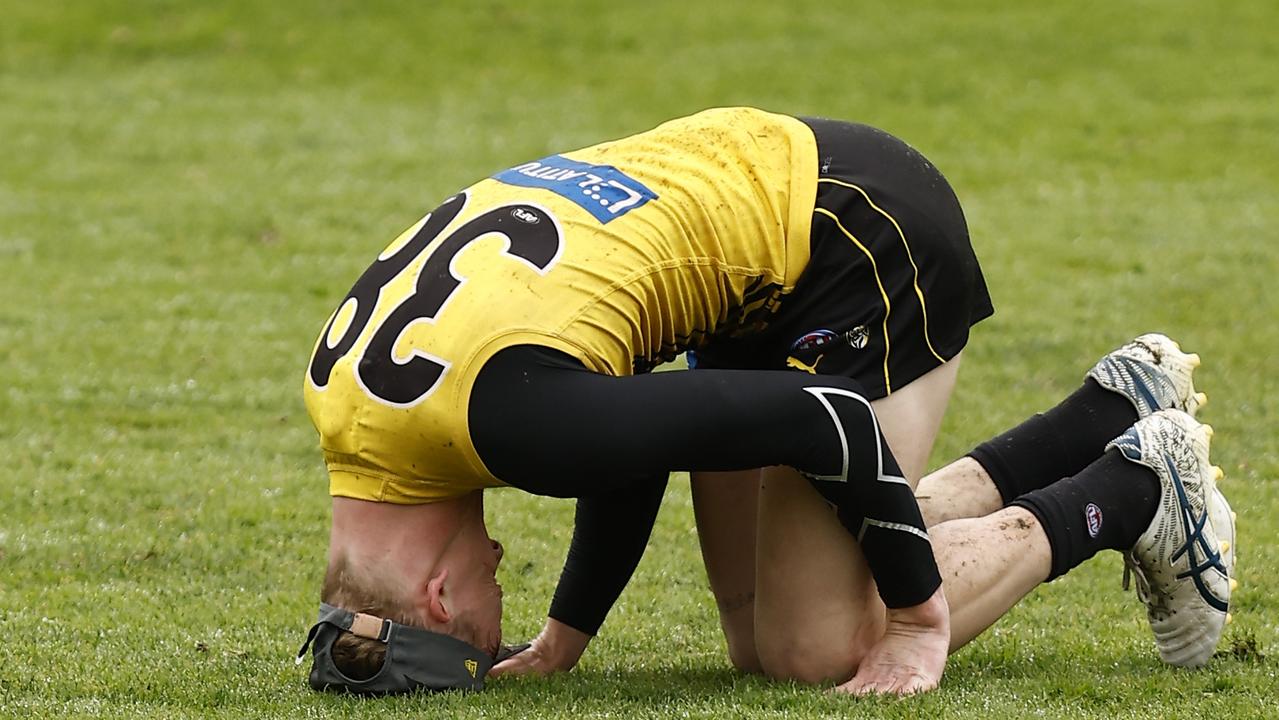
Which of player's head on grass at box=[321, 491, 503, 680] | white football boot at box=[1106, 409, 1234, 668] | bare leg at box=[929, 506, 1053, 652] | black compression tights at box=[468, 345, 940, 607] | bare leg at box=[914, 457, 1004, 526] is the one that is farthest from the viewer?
bare leg at box=[914, 457, 1004, 526]

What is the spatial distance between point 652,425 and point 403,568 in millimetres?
703

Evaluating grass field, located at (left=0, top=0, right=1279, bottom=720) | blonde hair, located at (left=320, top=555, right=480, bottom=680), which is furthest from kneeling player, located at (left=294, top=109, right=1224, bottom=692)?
grass field, located at (left=0, top=0, right=1279, bottom=720)

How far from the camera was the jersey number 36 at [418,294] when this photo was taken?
3596 millimetres

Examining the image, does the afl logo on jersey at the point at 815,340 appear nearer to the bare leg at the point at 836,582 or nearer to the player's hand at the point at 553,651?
the bare leg at the point at 836,582

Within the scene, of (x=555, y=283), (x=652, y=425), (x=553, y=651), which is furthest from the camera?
(x=553, y=651)

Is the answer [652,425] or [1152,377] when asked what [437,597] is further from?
[1152,377]

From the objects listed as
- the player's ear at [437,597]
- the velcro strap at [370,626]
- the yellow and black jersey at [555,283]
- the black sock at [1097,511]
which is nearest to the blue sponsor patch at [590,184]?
the yellow and black jersey at [555,283]

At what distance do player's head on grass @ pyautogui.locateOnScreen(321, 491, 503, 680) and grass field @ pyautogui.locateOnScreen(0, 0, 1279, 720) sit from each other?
0.17 meters

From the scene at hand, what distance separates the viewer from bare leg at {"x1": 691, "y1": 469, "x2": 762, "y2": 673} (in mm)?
4473

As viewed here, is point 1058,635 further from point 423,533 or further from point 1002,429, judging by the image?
point 1002,429

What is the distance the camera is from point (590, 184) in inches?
155

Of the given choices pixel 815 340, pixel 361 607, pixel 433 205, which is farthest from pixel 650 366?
pixel 433 205

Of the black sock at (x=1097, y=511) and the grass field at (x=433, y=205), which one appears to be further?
the grass field at (x=433, y=205)

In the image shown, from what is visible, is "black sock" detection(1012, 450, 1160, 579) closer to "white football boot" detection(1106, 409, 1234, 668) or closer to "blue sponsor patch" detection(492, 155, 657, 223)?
"white football boot" detection(1106, 409, 1234, 668)
